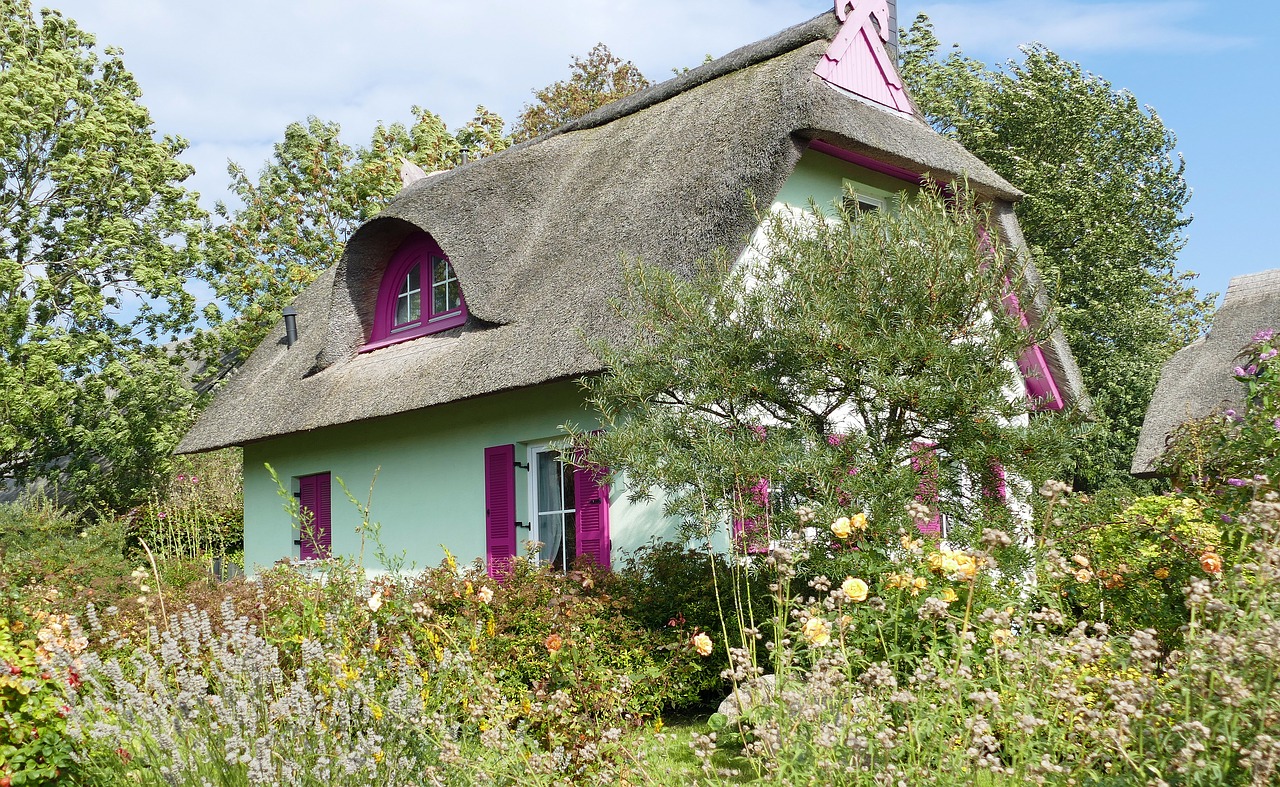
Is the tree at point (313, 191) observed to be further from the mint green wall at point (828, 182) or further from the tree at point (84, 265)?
the mint green wall at point (828, 182)

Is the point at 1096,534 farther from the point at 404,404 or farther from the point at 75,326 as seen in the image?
the point at 75,326

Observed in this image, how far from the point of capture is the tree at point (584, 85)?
2312cm

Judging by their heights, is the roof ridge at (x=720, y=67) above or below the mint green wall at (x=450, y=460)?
above

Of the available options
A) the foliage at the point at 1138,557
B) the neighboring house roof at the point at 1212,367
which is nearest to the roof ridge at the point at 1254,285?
the neighboring house roof at the point at 1212,367

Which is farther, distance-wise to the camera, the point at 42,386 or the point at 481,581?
the point at 42,386

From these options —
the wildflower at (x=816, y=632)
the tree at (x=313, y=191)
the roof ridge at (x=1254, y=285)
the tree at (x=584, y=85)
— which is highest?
the tree at (x=584, y=85)

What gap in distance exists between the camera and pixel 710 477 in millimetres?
5875

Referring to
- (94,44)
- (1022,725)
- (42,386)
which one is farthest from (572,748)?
(94,44)

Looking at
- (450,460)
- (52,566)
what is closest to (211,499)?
(450,460)

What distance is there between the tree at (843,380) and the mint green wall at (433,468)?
1.86 m

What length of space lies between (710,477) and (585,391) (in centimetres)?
246

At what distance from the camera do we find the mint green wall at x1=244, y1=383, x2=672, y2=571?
28.1 ft

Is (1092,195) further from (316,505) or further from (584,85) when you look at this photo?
(316,505)

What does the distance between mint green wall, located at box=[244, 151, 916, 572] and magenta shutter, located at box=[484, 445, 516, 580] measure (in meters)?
0.07
